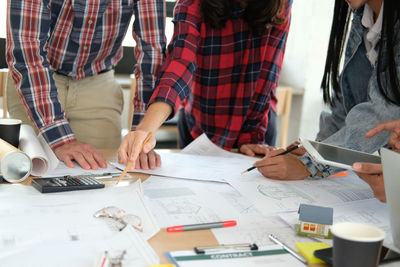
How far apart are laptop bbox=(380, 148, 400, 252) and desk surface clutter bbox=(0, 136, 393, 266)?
1.4 inches

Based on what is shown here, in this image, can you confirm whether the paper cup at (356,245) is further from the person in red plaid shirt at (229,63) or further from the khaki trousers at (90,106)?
the khaki trousers at (90,106)

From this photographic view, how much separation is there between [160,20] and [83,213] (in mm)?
753

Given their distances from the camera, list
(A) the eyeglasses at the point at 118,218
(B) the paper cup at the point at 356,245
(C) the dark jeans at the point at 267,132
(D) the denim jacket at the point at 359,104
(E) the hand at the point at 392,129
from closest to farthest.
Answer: (B) the paper cup at the point at 356,245
(A) the eyeglasses at the point at 118,218
(E) the hand at the point at 392,129
(D) the denim jacket at the point at 359,104
(C) the dark jeans at the point at 267,132

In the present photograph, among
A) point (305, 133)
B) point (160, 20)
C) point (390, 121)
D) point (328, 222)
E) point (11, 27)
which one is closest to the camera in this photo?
point (328, 222)

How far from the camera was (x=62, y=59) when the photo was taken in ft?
4.94

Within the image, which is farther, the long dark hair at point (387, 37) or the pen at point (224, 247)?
the long dark hair at point (387, 37)

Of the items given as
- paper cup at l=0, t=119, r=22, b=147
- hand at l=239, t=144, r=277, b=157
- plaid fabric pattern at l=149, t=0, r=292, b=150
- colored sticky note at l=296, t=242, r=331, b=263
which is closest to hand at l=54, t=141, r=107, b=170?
paper cup at l=0, t=119, r=22, b=147

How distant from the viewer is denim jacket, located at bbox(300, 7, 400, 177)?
1.24 meters

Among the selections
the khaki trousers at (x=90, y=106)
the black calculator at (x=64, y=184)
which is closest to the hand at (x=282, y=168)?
the black calculator at (x=64, y=184)

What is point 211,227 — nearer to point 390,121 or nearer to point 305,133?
point 390,121

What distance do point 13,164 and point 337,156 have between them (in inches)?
29.3

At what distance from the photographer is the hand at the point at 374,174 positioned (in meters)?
1.00

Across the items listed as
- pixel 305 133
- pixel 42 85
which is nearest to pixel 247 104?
pixel 42 85

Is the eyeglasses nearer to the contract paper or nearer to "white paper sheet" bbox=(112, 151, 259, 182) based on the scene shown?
the contract paper
